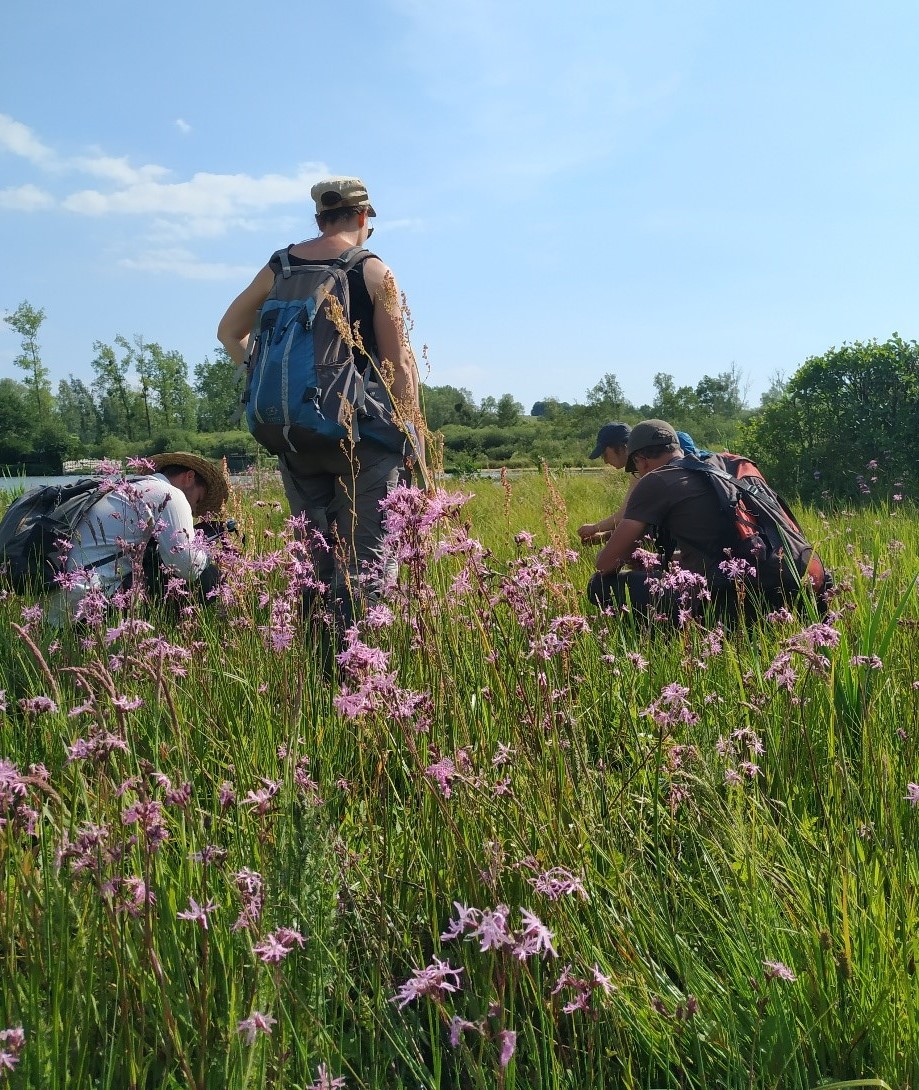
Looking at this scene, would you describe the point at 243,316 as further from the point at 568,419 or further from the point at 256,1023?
the point at 568,419

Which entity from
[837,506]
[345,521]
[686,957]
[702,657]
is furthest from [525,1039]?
[837,506]

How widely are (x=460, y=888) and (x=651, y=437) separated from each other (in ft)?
12.7

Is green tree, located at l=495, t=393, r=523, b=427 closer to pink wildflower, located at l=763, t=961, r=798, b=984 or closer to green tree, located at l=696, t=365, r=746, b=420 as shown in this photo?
green tree, located at l=696, t=365, r=746, b=420

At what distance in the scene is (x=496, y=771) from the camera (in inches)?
83.8

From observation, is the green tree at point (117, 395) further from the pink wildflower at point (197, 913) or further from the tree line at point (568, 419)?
the pink wildflower at point (197, 913)

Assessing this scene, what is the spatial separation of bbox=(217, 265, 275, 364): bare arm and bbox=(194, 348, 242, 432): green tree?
287ft

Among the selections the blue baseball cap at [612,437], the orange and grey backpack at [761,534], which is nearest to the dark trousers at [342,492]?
the orange and grey backpack at [761,534]

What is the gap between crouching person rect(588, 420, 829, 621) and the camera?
13.8ft

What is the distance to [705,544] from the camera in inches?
180

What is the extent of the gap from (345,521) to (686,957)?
113 inches

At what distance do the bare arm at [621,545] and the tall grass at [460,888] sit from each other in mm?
1979

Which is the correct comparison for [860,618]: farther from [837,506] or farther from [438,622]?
[837,506]

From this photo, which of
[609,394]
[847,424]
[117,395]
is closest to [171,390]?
[117,395]

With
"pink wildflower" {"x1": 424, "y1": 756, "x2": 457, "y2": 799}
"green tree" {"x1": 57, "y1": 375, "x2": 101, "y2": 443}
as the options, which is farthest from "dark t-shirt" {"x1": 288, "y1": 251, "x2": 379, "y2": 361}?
"green tree" {"x1": 57, "y1": 375, "x2": 101, "y2": 443}
